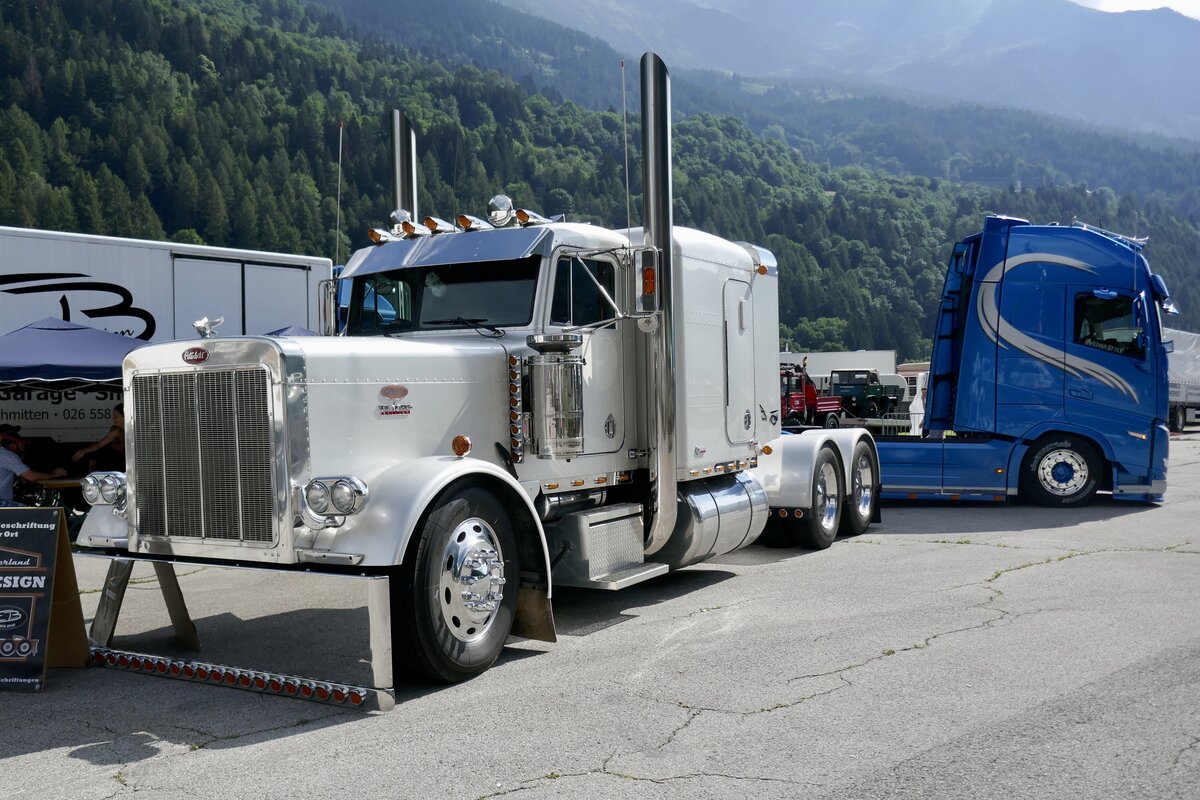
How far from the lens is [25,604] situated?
6.17 m

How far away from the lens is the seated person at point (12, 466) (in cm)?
1018

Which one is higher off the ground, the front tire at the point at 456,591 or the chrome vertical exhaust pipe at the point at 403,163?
the chrome vertical exhaust pipe at the point at 403,163

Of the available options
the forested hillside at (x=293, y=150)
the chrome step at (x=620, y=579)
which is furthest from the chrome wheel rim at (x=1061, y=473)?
the forested hillside at (x=293, y=150)

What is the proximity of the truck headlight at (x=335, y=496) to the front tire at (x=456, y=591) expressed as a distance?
1.31ft

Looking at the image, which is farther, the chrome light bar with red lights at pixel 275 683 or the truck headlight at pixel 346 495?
the truck headlight at pixel 346 495

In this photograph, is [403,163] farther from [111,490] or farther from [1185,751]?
[1185,751]

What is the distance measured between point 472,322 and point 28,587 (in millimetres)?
3056

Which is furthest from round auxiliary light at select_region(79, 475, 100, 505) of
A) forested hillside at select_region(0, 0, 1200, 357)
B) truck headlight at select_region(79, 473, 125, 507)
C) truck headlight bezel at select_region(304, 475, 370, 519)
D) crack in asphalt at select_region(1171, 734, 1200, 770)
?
forested hillside at select_region(0, 0, 1200, 357)

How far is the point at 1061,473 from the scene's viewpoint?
14.4 metres

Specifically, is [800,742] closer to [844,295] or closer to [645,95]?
[645,95]

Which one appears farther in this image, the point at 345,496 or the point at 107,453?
the point at 107,453

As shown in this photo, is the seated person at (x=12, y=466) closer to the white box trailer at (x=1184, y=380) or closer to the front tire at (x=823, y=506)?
the front tire at (x=823, y=506)

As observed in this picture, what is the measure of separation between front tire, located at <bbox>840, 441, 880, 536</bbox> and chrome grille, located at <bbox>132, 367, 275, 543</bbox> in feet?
23.9

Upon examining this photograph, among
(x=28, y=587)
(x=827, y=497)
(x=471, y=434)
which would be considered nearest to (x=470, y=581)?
(x=471, y=434)
